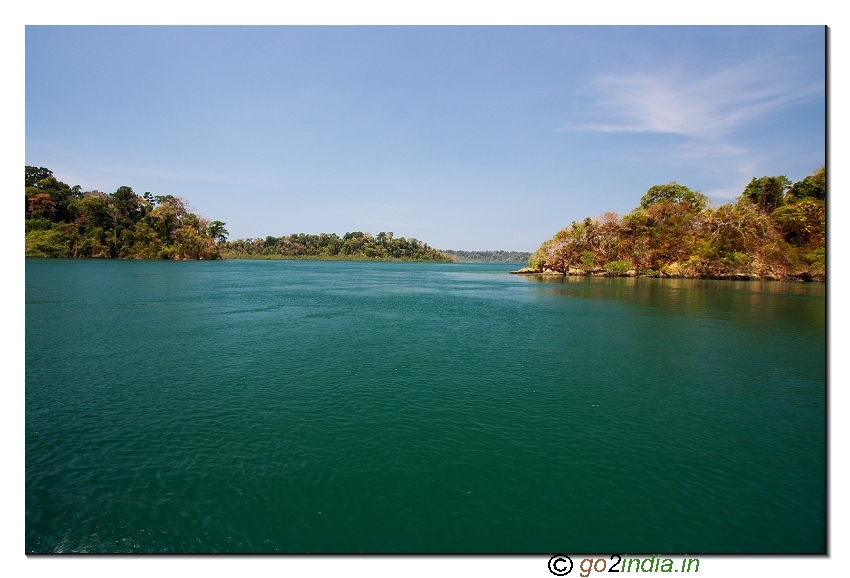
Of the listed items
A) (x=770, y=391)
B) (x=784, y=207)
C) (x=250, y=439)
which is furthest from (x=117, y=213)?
(x=784, y=207)

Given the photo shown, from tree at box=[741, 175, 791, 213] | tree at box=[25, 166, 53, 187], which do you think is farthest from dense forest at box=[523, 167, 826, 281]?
tree at box=[25, 166, 53, 187]

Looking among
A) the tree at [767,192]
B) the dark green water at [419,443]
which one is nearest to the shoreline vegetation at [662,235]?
the tree at [767,192]

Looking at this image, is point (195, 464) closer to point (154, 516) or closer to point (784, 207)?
point (154, 516)

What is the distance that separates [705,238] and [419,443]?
82692 millimetres

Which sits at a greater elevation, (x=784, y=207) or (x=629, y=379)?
(x=784, y=207)

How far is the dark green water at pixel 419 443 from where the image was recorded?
26.0ft

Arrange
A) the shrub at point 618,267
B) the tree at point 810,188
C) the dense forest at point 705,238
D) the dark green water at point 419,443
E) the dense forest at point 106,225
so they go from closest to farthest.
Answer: the dark green water at point 419,443
the tree at point 810,188
the dense forest at point 705,238
the shrub at point 618,267
the dense forest at point 106,225

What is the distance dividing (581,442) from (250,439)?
9.01m

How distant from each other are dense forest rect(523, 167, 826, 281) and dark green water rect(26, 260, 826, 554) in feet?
185

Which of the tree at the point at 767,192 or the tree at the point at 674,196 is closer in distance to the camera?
the tree at the point at 767,192

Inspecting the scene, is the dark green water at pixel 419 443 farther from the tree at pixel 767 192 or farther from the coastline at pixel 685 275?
the tree at pixel 767 192

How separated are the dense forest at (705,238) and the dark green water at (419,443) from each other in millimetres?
56359

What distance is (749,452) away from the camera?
1110 cm

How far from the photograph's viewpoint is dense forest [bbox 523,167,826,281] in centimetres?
6494
